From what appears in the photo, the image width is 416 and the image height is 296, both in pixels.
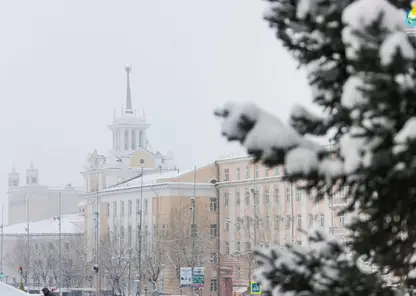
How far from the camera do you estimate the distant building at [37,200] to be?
14325 cm

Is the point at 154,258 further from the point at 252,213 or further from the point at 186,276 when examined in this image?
the point at 186,276

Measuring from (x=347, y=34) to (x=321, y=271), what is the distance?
89 cm

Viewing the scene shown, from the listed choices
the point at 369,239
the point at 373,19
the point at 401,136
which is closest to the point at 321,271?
the point at 369,239

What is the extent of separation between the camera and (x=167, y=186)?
60.2 meters

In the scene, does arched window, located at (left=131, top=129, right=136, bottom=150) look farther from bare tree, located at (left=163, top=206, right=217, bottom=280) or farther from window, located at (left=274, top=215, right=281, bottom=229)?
window, located at (left=274, top=215, right=281, bottom=229)

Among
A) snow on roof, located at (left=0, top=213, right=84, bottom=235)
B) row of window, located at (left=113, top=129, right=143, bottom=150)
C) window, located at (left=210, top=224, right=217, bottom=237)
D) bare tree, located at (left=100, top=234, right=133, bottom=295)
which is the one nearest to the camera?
window, located at (left=210, top=224, right=217, bottom=237)

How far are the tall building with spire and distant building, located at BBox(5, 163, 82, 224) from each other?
4757 centimetres

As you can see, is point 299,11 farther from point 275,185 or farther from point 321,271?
point 275,185

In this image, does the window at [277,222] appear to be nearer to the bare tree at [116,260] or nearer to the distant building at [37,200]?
the bare tree at [116,260]

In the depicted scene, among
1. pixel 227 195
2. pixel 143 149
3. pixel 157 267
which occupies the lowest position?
pixel 157 267

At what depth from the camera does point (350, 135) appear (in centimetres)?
302

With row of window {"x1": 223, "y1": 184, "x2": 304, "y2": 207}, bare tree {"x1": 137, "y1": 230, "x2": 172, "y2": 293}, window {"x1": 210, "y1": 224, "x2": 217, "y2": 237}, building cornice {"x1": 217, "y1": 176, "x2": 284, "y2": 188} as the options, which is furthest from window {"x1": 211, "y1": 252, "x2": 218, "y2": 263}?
building cornice {"x1": 217, "y1": 176, "x2": 284, "y2": 188}

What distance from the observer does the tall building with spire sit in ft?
260

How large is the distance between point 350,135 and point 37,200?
145828mm
